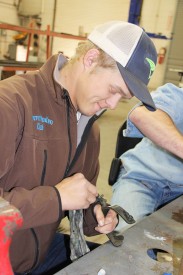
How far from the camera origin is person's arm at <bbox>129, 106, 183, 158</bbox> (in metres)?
1.30

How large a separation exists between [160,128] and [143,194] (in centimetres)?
39

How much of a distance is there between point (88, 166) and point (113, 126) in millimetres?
4073

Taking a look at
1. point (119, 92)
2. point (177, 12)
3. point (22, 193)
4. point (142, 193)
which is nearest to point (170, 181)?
point (142, 193)

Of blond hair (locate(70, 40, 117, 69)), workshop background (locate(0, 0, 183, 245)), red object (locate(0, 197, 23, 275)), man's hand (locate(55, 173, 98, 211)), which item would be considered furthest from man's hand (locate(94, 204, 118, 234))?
workshop background (locate(0, 0, 183, 245))

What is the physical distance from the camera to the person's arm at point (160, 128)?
1.30m

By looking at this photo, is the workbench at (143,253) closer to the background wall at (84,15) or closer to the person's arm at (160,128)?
the person's arm at (160,128)

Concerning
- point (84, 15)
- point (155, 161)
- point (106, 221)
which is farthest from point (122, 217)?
point (84, 15)

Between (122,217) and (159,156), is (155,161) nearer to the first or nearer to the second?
(159,156)

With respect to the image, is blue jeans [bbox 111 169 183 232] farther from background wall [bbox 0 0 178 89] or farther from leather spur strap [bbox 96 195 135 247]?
background wall [bbox 0 0 178 89]

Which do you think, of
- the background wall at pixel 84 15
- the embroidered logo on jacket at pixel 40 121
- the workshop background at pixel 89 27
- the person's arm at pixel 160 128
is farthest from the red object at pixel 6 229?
the background wall at pixel 84 15

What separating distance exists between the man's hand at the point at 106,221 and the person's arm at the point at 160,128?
0.43m

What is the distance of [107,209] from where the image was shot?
3.58ft

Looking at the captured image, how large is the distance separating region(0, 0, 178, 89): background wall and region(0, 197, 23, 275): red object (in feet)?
24.5

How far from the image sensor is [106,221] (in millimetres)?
1048
